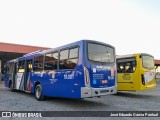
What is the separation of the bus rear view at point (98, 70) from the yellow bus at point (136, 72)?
3436 mm

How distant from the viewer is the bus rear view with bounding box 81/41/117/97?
27.2ft

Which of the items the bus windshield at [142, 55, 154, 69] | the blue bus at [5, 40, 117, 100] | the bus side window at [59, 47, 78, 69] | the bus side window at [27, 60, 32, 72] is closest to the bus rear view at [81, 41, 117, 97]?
the blue bus at [5, 40, 117, 100]

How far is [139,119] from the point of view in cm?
672

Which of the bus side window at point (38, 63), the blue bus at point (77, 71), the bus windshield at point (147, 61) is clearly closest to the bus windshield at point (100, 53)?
the blue bus at point (77, 71)

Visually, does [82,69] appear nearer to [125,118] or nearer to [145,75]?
[125,118]

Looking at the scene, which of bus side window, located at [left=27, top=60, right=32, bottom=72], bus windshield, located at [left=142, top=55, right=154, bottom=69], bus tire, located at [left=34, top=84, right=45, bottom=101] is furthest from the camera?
bus windshield, located at [left=142, top=55, right=154, bottom=69]

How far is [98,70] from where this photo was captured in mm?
8727

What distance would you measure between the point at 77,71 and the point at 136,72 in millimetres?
5621

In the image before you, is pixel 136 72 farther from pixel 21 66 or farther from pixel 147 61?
pixel 21 66

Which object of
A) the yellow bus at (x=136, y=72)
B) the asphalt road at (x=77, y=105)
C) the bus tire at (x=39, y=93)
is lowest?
the asphalt road at (x=77, y=105)

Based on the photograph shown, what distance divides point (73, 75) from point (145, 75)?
600cm

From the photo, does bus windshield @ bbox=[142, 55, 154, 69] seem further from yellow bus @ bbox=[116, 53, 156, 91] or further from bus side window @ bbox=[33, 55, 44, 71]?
bus side window @ bbox=[33, 55, 44, 71]

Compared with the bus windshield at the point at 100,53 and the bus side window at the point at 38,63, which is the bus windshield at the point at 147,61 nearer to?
the bus windshield at the point at 100,53

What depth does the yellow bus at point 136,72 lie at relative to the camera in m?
12.5
